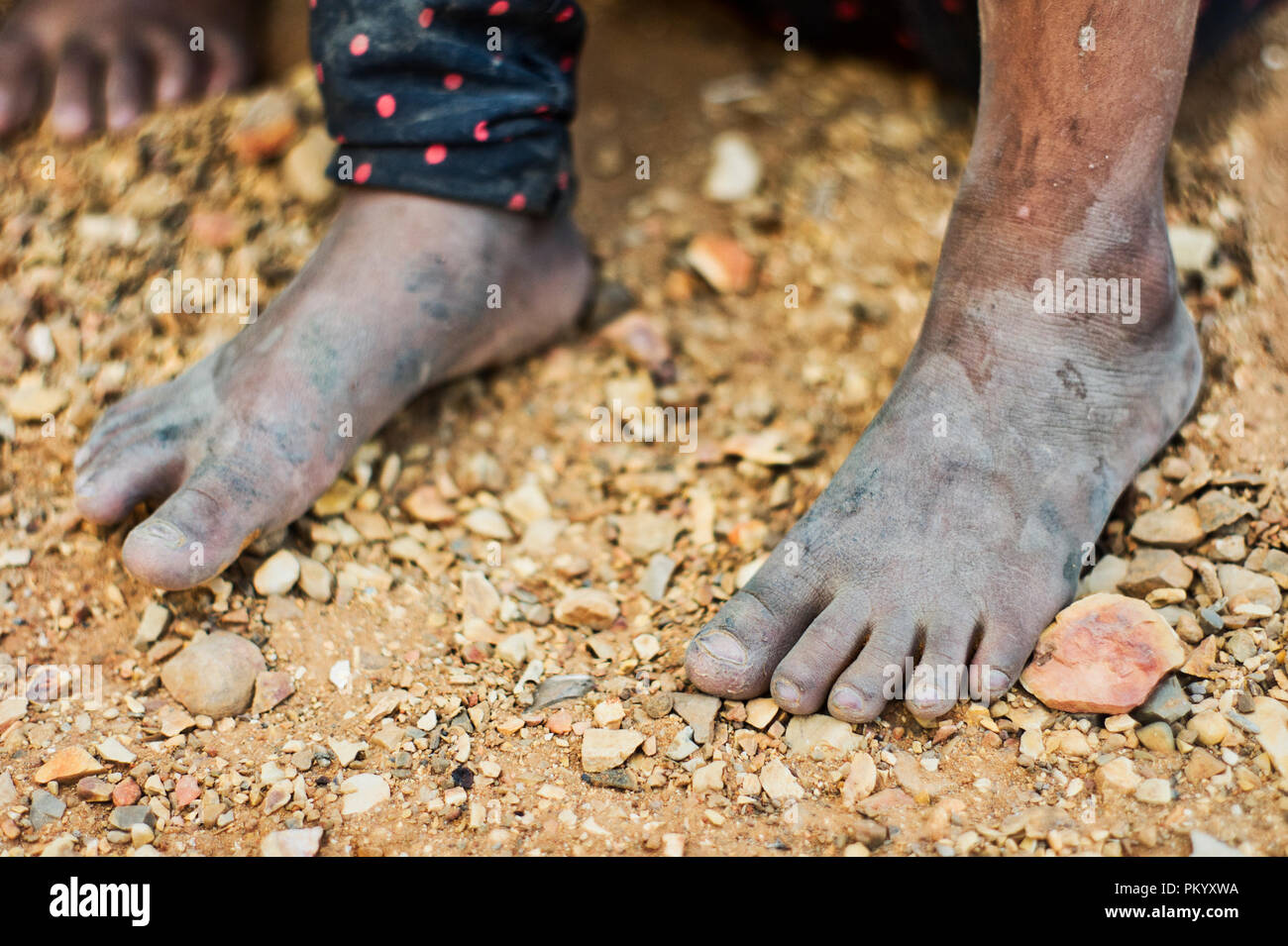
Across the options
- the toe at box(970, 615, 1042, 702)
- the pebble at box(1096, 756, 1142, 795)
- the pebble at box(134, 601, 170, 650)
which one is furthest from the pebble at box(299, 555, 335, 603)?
the pebble at box(1096, 756, 1142, 795)

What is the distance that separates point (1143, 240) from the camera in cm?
101

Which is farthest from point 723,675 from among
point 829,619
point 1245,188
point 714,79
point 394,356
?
point 714,79

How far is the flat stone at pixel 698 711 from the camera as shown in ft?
3.00

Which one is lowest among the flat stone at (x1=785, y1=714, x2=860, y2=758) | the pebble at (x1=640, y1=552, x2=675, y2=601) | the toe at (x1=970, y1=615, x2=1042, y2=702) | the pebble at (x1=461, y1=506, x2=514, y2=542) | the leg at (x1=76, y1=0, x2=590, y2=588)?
the flat stone at (x1=785, y1=714, x2=860, y2=758)

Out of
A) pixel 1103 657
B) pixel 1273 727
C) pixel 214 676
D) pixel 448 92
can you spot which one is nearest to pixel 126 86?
pixel 448 92

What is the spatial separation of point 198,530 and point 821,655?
1.95ft

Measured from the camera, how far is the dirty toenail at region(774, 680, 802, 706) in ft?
2.97

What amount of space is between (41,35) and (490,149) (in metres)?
0.80

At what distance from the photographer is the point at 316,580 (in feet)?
3.48

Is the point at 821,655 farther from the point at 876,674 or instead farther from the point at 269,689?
the point at 269,689

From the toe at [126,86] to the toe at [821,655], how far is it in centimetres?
119

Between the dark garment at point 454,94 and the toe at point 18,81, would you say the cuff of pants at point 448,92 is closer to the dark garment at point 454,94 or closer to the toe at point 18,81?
the dark garment at point 454,94

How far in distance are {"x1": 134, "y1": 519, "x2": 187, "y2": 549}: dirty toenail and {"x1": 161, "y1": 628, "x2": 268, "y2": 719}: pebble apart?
0.10m

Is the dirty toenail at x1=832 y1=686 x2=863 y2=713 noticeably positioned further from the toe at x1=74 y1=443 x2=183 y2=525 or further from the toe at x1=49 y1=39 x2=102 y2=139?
the toe at x1=49 y1=39 x2=102 y2=139
